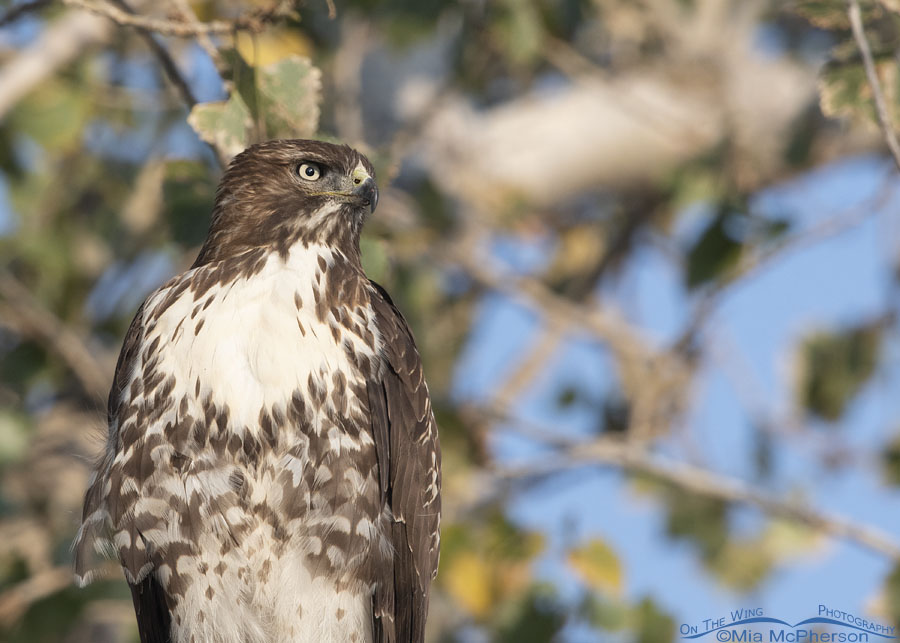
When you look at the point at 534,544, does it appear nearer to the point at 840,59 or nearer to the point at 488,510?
the point at 488,510

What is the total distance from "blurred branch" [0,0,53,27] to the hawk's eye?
0.91 meters

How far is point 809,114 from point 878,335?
1.31m

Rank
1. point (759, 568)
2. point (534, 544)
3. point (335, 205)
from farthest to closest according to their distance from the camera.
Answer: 1. point (759, 568)
2. point (534, 544)
3. point (335, 205)

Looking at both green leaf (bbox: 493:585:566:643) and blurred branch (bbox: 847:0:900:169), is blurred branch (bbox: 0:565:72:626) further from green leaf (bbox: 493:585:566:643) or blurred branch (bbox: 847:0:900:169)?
blurred branch (bbox: 847:0:900:169)

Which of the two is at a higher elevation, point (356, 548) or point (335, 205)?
point (335, 205)

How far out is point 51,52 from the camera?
555 cm

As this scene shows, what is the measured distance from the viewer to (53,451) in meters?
6.38

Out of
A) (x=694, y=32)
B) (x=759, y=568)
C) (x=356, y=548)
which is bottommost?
(x=356, y=548)

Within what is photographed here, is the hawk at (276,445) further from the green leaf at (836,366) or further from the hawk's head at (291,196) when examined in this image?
the green leaf at (836,366)

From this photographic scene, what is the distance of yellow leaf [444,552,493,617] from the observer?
233 inches

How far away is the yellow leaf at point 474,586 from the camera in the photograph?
591cm

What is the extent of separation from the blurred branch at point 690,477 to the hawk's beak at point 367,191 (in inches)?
84.9

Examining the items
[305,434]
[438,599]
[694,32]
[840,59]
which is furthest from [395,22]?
[694,32]

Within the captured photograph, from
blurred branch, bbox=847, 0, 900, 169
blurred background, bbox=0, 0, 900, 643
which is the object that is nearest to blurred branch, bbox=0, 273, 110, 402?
blurred background, bbox=0, 0, 900, 643
